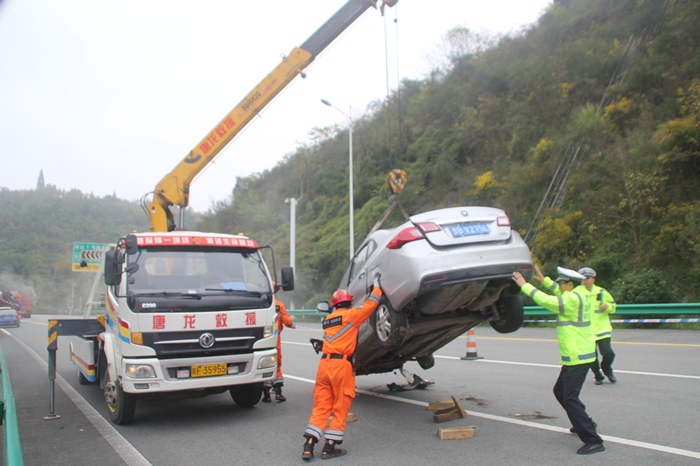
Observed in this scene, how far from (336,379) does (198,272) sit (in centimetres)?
270

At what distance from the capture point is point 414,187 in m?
32.8

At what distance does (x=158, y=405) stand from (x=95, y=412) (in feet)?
2.86

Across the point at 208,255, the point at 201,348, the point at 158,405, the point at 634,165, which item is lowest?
the point at 158,405

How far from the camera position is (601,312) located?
7684 mm

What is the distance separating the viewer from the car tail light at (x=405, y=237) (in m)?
5.41

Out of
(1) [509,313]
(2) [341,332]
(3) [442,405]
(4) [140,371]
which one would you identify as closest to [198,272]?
(4) [140,371]

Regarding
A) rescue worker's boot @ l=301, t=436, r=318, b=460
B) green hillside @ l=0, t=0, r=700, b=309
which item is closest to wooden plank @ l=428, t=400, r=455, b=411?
rescue worker's boot @ l=301, t=436, r=318, b=460

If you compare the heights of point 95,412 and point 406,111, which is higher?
point 406,111

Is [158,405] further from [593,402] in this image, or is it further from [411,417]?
[593,402]

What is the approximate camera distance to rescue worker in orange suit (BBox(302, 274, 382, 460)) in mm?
4867

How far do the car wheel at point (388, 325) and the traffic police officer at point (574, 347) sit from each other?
1.33 m

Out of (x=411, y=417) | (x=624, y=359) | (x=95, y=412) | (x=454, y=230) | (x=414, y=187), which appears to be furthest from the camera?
(x=414, y=187)

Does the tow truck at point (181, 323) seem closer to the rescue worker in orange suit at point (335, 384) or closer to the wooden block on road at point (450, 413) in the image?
the rescue worker in orange suit at point (335, 384)

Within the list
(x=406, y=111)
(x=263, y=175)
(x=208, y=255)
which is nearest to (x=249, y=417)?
(x=208, y=255)
